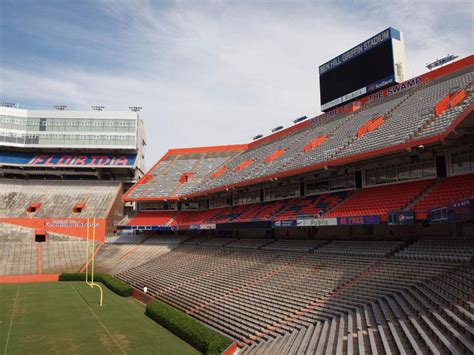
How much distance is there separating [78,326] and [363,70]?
31.8 m

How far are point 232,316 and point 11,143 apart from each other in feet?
180

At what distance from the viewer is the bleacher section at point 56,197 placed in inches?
1972

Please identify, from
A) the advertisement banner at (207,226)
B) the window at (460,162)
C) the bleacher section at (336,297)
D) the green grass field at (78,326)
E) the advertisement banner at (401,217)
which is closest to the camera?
the bleacher section at (336,297)

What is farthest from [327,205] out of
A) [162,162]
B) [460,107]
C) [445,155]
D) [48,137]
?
[48,137]

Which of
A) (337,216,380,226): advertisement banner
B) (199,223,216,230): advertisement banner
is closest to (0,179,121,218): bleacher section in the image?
(199,223,216,230): advertisement banner

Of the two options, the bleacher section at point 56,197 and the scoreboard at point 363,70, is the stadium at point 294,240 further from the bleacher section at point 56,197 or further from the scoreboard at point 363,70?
the bleacher section at point 56,197

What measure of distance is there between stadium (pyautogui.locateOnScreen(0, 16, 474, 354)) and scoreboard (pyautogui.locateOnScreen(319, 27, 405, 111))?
13 centimetres

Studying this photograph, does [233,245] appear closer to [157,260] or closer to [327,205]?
[157,260]

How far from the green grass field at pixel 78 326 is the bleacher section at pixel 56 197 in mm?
22051

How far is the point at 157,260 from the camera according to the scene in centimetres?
3812

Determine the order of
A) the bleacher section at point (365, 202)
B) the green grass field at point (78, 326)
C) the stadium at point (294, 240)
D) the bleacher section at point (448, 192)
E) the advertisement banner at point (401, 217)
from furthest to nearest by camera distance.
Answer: the bleacher section at point (365, 202) → the advertisement banner at point (401, 217) → the bleacher section at point (448, 192) → the green grass field at point (78, 326) → the stadium at point (294, 240)

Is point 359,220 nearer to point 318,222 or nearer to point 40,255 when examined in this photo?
point 318,222

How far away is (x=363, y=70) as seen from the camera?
36.5 metres

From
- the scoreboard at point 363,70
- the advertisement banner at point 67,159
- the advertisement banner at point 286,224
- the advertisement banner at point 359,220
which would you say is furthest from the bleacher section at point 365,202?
the advertisement banner at point 67,159
